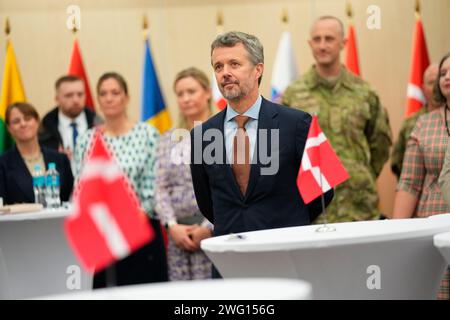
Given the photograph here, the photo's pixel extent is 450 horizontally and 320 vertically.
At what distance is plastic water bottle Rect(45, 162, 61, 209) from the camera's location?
6.79m

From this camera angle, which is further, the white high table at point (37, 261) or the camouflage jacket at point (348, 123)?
the camouflage jacket at point (348, 123)

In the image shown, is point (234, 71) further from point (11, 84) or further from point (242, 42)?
point (11, 84)

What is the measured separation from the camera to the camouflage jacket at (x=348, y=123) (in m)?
6.90

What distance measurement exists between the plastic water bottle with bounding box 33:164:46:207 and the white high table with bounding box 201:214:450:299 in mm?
2842

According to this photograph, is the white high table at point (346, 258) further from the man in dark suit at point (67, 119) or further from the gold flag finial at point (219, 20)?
the gold flag finial at point (219, 20)

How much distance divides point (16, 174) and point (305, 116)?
109 inches

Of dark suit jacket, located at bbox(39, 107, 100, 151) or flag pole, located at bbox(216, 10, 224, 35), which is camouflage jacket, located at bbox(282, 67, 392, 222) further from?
flag pole, located at bbox(216, 10, 224, 35)

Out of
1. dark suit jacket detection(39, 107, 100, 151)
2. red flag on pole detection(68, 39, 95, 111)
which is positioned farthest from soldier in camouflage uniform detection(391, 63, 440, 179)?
red flag on pole detection(68, 39, 95, 111)

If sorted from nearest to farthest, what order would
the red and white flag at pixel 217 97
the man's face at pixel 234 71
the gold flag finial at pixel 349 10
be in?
the man's face at pixel 234 71 < the red and white flag at pixel 217 97 < the gold flag finial at pixel 349 10

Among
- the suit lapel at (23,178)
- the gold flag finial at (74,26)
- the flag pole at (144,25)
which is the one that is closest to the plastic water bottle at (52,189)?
the suit lapel at (23,178)

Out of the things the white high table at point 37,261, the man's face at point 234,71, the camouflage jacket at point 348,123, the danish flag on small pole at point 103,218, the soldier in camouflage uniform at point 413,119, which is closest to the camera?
the danish flag on small pole at point 103,218

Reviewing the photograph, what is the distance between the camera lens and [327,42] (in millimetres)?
7020

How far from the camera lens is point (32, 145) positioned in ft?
23.1
